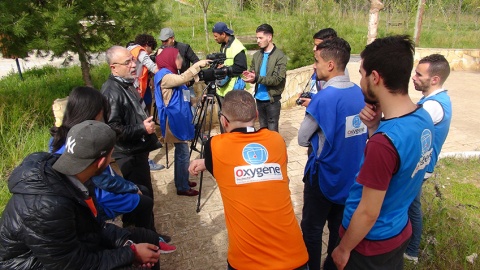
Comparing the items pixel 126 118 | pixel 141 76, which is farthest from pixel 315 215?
pixel 141 76

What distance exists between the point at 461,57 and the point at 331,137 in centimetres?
1225

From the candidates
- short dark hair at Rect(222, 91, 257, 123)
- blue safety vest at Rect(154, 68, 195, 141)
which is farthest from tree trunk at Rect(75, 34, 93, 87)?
short dark hair at Rect(222, 91, 257, 123)

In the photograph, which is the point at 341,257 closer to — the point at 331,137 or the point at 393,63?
the point at 331,137

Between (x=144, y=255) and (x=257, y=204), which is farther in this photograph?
(x=144, y=255)

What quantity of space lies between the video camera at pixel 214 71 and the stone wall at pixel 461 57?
402 inches

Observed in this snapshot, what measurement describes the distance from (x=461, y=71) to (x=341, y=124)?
467 inches

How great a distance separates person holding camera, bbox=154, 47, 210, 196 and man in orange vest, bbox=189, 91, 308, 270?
1957mm

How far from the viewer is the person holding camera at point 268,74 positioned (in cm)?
451

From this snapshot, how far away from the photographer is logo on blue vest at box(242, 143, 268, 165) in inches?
69.0

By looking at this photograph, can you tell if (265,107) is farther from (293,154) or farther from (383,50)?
(383,50)

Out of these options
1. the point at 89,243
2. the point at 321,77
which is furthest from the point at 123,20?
the point at 89,243

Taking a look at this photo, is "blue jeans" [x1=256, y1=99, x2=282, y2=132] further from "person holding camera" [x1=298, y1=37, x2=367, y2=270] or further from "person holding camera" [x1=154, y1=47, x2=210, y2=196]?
"person holding camera" [x1=298, y1=37, x2=367, y2=270]

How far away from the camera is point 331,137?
2.30m

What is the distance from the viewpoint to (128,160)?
307 centimetres
